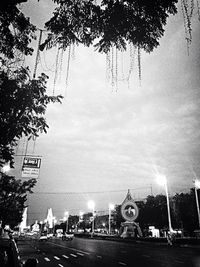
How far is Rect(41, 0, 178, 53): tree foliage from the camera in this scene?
10.8 feet

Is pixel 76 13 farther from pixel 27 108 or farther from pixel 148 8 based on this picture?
pixel 27 108

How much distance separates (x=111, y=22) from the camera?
3512mm

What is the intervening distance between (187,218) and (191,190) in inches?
335

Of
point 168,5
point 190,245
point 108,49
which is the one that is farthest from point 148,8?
point 190,245

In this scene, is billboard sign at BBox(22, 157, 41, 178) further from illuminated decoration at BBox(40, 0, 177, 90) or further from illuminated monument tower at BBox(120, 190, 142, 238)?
illuminated monument tower at BBox(120, 190, 142, 238)

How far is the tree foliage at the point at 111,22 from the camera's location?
3.30 meters

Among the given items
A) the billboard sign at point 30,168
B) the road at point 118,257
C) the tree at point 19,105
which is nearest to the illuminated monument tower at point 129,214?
the road at point 118,257

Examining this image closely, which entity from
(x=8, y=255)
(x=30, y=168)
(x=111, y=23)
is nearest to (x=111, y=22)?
(x=111, y=23)

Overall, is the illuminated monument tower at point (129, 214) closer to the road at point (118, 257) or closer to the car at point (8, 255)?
the road at point (118, 257)

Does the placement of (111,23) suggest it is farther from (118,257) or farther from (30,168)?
(118,257)

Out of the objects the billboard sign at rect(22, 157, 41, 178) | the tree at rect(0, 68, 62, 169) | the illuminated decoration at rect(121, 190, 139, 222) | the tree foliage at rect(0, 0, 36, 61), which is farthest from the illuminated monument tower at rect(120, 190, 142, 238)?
the tree foliage at rect(0, 0, 36, 61)

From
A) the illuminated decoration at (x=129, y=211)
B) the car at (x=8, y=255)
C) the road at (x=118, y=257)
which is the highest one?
the illuminated decoration at (x=129, y=211)

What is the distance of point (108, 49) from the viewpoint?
3736 mm

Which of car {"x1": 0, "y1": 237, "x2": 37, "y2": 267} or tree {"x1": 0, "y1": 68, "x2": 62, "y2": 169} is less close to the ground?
tree {"x1": 0, "y1": 68, "x2": 62, "y2": 169}
